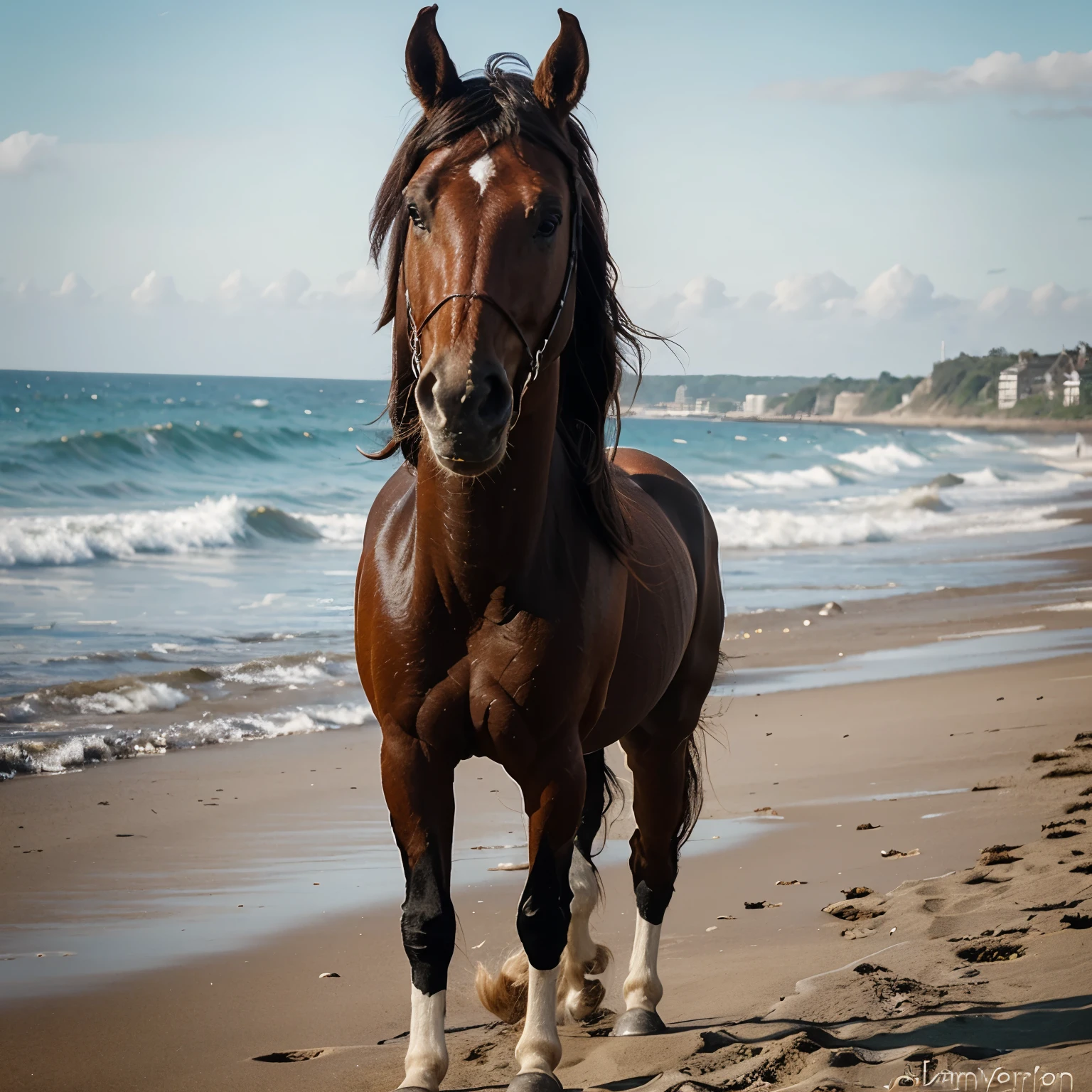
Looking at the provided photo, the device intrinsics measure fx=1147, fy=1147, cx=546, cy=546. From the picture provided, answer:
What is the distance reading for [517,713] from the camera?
2.43 metres

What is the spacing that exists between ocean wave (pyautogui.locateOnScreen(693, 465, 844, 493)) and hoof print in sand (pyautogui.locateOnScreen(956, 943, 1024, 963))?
27.3 m

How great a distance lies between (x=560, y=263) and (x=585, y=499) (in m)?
0.61

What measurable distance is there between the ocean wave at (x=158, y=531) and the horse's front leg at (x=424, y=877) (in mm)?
12926

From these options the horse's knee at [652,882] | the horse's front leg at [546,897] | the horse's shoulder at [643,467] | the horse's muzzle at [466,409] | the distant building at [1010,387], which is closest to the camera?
the horse's muzzle at [466,409]

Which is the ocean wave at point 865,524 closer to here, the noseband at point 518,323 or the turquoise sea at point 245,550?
the turquoise sea at point 245,550

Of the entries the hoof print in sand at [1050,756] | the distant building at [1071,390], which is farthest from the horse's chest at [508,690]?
the distant building at [1071,390]

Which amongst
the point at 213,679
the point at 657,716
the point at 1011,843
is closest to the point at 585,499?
the point at 657,716

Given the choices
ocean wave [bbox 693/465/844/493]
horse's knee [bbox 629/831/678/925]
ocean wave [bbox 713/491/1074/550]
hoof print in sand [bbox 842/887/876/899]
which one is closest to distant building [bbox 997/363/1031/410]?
ocean wave [bbox 693/465/844/493]

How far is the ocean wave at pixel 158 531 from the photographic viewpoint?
14.7 m

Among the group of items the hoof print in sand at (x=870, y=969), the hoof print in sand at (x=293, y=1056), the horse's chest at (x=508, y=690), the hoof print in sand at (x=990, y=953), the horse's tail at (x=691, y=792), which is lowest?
the hoof print in sand at (x=293, y=1056)

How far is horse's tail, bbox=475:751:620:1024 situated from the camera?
122 inches

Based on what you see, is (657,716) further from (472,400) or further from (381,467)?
(381,467)

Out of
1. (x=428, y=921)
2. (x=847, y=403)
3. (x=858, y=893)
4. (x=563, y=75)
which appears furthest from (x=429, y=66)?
(x=847, y=403)

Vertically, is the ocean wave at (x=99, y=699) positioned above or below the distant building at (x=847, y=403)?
below
